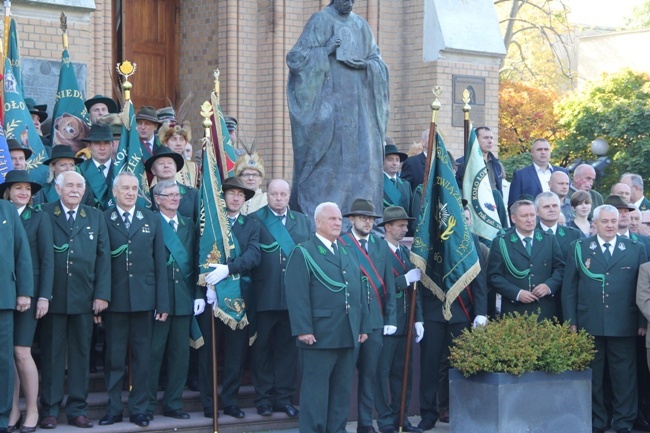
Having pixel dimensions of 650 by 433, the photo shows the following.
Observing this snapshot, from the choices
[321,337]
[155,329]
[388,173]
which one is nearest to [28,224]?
[155,329]

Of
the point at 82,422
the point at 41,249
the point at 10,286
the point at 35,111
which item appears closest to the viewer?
the point at 10,286

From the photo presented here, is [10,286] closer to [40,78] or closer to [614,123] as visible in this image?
[40,78]

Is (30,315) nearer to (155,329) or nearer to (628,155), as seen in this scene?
(155,329)

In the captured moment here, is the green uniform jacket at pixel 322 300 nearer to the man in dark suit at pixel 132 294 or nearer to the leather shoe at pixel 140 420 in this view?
the man in dark suit at pixel 132 294

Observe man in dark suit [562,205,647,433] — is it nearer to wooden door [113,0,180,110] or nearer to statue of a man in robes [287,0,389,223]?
statue of a man in robes [287,0,389,223]

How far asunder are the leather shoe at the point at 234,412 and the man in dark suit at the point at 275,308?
0.19 meters

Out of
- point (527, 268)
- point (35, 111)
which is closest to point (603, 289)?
point (527, 268)

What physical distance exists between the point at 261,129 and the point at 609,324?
7.20 m

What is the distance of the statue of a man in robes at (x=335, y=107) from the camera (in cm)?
1077

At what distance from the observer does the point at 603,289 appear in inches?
413

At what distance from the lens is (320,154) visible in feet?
35.5

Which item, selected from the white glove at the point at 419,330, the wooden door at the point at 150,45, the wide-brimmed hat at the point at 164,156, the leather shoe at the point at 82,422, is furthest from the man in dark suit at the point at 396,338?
the wooden door at the point at 150,45

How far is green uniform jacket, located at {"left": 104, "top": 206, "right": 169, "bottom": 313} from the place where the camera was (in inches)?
377

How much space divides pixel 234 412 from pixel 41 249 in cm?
214
